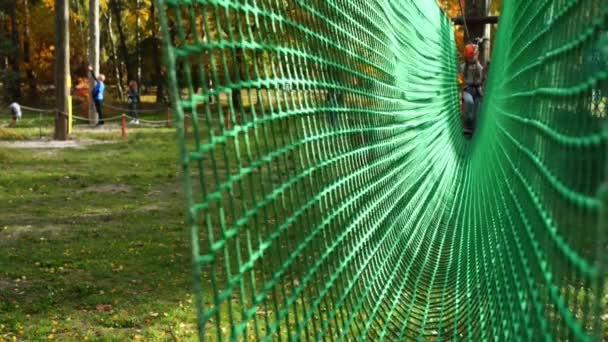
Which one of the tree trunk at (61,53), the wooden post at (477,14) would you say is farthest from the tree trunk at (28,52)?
the wooden post at (477,14)

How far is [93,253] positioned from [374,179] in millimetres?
3609

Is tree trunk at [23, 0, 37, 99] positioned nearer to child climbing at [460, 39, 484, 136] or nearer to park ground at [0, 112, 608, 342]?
park ground at [0, 112, 608, 342]

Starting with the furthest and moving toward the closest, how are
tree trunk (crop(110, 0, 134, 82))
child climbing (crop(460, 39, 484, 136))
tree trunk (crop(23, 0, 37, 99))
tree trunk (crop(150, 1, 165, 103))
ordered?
1. tree trunk (crop(110, 0, 134, 82))
2. tree trunk (crop(23, 0, 37, 99))
3. tree trunk (crop(150, 1, 165, 103))
4. child climbing (crop(460, 39, 484, 136))

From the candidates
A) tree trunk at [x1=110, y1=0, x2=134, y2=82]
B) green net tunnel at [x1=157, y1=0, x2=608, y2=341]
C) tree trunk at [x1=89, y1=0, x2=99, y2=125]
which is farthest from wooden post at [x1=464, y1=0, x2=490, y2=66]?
tree trunk at [x1=110, y1=0, x2=134, y2=82]

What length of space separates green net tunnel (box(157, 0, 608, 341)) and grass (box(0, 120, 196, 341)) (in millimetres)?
682

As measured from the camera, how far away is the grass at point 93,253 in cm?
483

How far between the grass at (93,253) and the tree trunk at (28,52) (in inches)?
869

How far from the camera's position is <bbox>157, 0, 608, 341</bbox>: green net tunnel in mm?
1736

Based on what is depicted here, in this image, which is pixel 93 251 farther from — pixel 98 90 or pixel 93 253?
pixel 98 90

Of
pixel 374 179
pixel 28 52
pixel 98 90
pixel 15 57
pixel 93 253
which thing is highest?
pixel 28 52

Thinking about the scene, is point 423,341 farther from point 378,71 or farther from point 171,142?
point 171,142

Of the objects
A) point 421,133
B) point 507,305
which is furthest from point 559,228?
point 421,133

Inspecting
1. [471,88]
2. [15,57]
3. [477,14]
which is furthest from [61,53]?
[15,57]

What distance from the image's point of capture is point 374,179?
3824 mm
